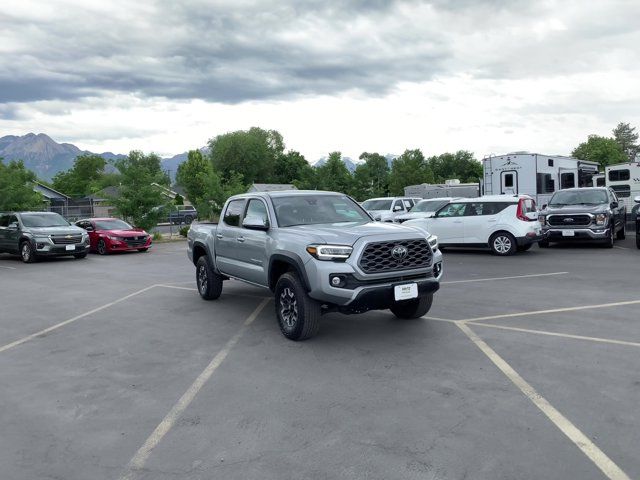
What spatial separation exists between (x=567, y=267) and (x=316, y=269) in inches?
327

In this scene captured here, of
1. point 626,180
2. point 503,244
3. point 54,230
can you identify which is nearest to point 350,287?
point 503,244

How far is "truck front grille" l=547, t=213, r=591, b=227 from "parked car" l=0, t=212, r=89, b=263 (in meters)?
14.6

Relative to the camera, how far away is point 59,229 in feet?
57.9

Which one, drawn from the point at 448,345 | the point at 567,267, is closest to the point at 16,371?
the point at 448,345

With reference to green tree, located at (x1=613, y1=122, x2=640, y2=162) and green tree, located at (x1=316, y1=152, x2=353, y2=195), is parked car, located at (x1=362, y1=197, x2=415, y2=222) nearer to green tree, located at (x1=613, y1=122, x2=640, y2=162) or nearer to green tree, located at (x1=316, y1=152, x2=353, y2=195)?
green tree, located at (x1=316, y1=152, x2=353, y2=195)

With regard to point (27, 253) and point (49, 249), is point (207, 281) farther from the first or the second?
point (27, 253)

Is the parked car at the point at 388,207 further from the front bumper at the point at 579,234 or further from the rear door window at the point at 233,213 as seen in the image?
the rear door window at the point at 233,213

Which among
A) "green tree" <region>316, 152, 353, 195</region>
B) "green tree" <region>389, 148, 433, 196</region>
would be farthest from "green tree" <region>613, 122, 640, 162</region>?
"green tree" <region>316, 152, 353, 195</region>

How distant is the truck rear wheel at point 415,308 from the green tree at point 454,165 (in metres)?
115

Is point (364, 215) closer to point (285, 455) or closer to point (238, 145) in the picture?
point (285, 455)

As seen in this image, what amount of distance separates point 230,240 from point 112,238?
12534 mm

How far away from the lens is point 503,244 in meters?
15.0

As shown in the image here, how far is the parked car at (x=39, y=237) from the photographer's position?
17062 millimetres

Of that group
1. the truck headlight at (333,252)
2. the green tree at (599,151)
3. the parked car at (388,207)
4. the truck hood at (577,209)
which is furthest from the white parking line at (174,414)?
the green tree at (599,151)
